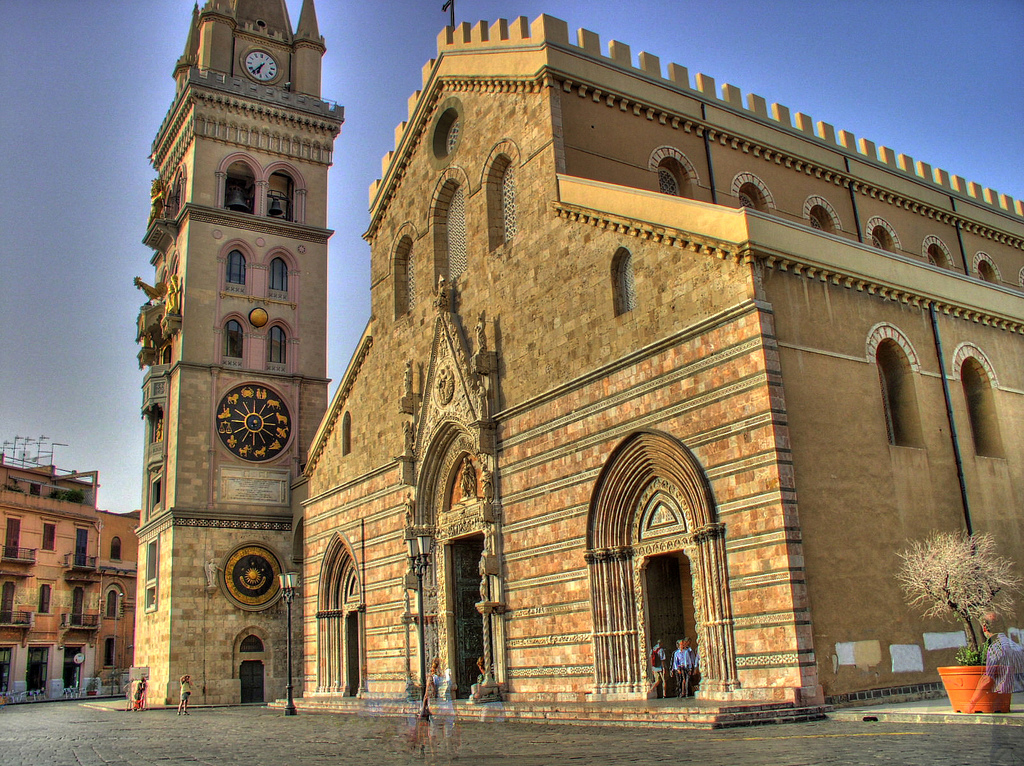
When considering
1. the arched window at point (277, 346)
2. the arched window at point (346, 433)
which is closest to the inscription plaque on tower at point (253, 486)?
the arched window at point (277, 346)

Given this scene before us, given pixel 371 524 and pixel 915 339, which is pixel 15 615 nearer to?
pixel 371 524

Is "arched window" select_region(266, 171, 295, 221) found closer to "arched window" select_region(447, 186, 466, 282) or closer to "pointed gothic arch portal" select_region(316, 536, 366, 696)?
"arched window" select_region(447, 186, 466, 282)

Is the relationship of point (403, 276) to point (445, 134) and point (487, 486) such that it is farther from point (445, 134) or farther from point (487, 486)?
point (487, 486)

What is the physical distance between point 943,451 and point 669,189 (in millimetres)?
9639

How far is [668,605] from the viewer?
19.2 meters

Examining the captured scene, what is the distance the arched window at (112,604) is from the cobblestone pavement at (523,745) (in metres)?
40.7

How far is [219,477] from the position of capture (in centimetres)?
3816

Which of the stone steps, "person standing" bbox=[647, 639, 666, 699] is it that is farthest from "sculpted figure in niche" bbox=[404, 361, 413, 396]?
"person standing" bbox=[647, 639, 666, 699]

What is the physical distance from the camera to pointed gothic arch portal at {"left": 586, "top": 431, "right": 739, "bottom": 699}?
1772 centimetres

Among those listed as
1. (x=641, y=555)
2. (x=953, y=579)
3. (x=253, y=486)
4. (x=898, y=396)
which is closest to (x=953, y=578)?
(x=953, y=579)

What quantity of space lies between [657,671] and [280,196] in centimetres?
3131

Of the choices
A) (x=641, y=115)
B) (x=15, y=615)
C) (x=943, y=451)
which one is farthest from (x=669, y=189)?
(x=15, y=615)

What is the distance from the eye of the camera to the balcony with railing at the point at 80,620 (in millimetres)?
54906

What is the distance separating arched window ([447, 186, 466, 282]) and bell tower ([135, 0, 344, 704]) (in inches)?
596
